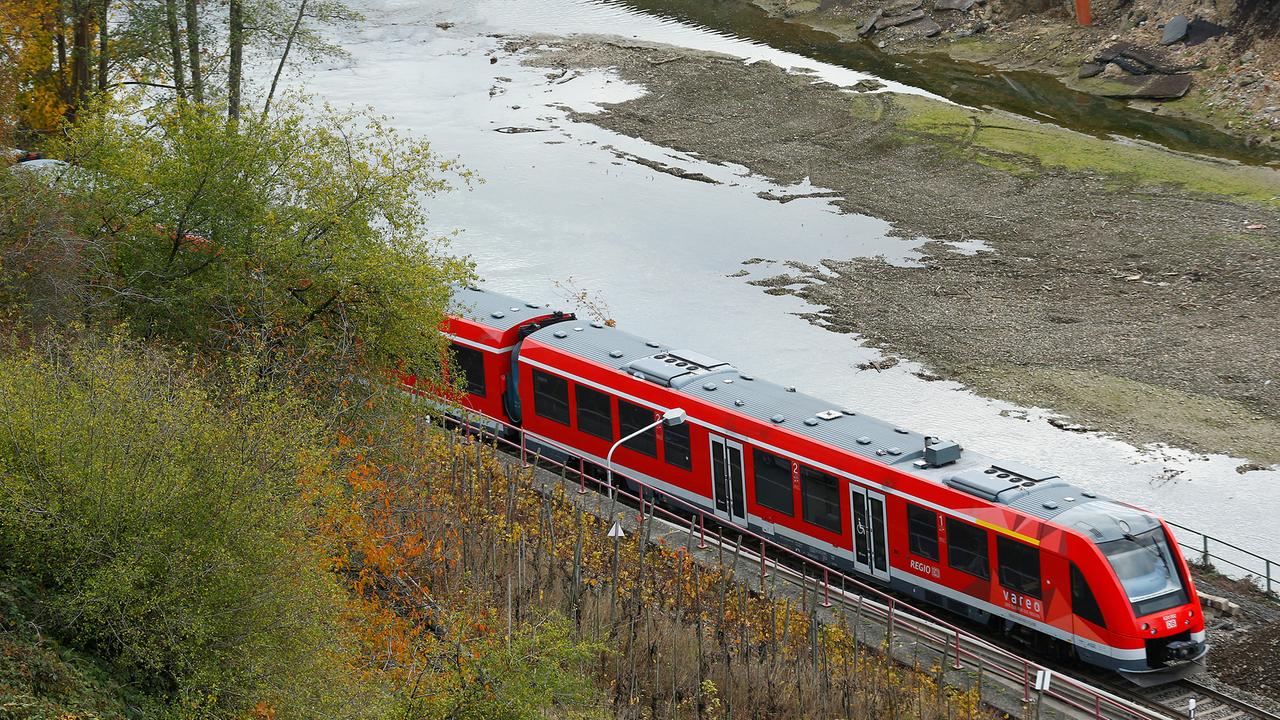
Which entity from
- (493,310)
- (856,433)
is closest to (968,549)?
(856,433)

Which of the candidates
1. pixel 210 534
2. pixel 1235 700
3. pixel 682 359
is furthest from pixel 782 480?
pixel 210 534

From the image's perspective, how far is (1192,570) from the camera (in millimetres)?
28922

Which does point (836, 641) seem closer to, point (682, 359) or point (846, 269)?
point (682, 359)

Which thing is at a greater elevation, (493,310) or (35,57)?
(35,57)

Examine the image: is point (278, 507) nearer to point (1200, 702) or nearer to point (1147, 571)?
point (1147, 571)

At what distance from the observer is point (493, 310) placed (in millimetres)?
34406

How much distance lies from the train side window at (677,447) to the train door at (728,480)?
750mm

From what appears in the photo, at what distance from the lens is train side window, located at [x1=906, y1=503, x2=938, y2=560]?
25078mm

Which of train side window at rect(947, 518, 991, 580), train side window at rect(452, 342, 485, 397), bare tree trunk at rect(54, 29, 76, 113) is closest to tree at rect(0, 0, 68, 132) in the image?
bare tree trunk at rect(54, 29, 76, 113)

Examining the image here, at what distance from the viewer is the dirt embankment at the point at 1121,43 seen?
64.6 metres

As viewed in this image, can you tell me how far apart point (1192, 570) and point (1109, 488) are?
4.89 meters

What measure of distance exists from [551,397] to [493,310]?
142 inches

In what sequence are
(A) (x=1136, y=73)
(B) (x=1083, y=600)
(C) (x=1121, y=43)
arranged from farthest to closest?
(C) (x=1121, y=43) < (A) (x=1136, y=73) < (B) (x=1083, y=600)

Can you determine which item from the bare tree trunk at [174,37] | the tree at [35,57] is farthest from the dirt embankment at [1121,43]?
the tree at [35,57]
